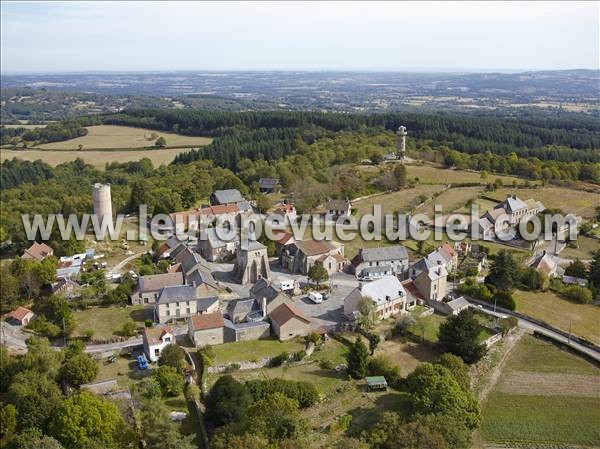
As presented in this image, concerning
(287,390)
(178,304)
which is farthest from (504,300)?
(178,304)

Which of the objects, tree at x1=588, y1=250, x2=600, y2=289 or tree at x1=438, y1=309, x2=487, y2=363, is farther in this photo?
tree at x1=588, y1=250, x2=600, y2=289

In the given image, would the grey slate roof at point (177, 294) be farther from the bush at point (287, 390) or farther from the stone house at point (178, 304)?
the bush at point (287, 390)

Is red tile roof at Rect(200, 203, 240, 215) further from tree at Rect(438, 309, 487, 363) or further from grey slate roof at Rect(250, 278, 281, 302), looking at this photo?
tree at Rect(438, 309, 487, 363)

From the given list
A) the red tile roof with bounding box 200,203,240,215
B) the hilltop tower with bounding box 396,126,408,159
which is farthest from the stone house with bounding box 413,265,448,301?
the hilltop tower with bounding box 396,126,408,159

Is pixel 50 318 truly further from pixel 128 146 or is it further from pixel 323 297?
pixel 128 146

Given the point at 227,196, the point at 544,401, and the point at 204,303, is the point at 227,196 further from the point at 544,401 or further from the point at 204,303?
the point at 544,401

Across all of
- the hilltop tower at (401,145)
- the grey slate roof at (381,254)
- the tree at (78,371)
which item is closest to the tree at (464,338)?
the grey slate roof at (381,254)
